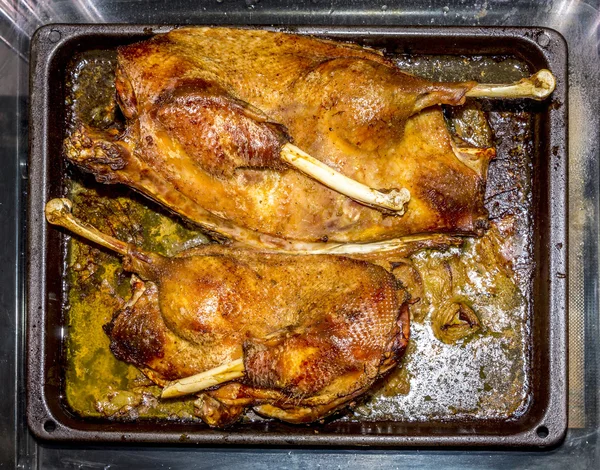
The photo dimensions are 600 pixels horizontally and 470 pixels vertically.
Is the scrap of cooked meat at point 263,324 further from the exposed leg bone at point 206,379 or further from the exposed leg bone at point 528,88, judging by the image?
the exposed leg bone at point 528,88

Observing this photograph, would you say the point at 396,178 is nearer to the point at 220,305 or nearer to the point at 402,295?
the point at 402,295

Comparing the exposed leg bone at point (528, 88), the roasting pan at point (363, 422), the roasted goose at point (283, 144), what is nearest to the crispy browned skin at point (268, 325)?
the roasted goose at point (283, 144)

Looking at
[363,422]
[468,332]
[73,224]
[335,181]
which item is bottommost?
[363,422]

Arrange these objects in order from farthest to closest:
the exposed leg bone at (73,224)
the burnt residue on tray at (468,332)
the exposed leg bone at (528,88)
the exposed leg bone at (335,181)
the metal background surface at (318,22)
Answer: the metal background surface at (318,22) < the burnt residue on tray at (468,332) < the exposed leg bone at (73,224) < the exposed leg bone at (528,88) < the exposed leg bone at (335,181)

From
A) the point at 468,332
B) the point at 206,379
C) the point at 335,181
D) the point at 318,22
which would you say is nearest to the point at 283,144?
the point at 335,181

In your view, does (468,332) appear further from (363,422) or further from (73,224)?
(73,224)

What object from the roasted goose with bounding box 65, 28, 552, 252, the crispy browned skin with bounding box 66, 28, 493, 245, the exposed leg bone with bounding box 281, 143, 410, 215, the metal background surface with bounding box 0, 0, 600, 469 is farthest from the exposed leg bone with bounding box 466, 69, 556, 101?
the metal background surface with bounding box 0, 0, 600, 469
